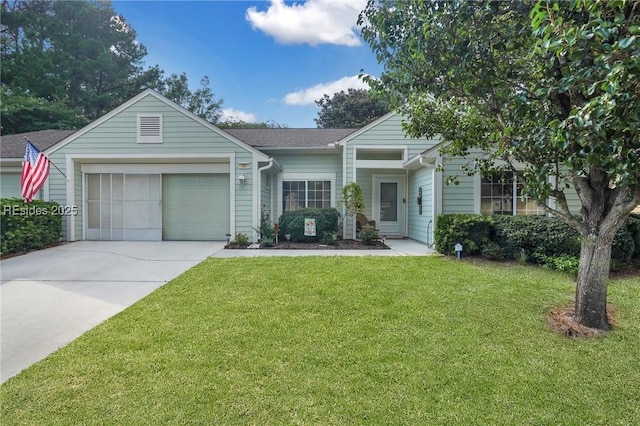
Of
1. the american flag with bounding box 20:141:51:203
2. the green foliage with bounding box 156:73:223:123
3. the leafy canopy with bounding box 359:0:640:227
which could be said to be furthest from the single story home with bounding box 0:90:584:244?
the green foliage with bounding box 156:73:223:123

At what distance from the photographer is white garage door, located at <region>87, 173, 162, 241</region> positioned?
10609 mm

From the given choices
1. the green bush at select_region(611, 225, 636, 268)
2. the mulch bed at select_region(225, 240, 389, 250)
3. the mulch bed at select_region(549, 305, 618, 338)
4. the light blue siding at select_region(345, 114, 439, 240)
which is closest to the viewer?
the mulch bed at select_region(549, 305, 618, 338)

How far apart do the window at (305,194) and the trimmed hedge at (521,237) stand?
16.4ft

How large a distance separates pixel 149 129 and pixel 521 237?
35.6 feet

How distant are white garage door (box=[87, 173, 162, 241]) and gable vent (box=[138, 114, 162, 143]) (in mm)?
1275

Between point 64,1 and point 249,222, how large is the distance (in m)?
23.9

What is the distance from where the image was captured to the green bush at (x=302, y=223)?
33.2ft

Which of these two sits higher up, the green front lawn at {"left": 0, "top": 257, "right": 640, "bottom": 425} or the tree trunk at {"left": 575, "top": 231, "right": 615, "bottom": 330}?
the tree trunk at {"left": 575, "top": 231, "right": 615, "bottom": 330}

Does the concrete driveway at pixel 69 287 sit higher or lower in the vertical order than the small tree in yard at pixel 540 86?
lower

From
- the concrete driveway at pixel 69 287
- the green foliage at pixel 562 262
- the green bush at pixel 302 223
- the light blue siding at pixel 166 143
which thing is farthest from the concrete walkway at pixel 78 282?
the green foliage at pixel 562 262

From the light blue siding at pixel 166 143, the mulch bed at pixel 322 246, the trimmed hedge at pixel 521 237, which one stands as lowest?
the mulch bed at pixel 322 246

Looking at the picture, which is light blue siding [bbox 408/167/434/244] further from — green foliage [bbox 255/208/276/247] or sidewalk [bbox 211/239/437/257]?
green foliage [bbox 255/208/276/247]

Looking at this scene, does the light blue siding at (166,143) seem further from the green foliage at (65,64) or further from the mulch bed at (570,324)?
the green foliage at (65,64)

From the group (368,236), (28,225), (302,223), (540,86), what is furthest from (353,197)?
(28,225)
